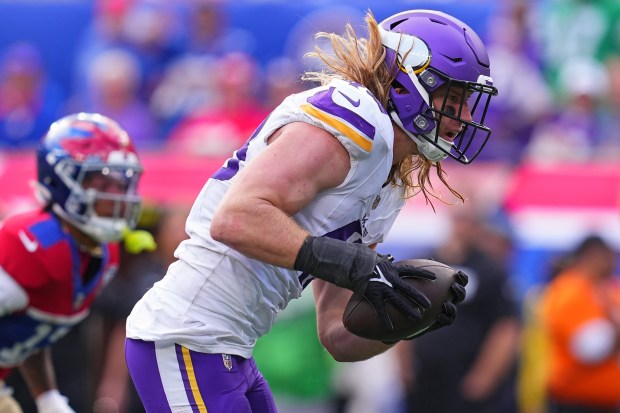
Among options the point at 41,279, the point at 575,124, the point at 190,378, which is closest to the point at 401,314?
the point at 190,378

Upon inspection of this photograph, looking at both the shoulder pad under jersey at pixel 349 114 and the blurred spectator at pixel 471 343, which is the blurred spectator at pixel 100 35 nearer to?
the blurred spectator at pixel 471 343

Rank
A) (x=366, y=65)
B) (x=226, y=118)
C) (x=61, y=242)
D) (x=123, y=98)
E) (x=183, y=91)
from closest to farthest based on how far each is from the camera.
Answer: (x=366, y=65)
(x=61, y=242)
(x=226, y=118)
(x=123, y=98)
(x=183, y=91)

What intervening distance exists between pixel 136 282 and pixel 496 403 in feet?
7.69

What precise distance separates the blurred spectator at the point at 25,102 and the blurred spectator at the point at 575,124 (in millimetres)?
3832

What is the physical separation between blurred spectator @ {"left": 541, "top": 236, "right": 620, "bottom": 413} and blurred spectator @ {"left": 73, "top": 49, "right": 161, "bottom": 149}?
339cm

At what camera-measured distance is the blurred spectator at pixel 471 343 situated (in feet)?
24.2

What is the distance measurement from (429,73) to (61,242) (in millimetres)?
1787

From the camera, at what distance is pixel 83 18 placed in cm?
1044

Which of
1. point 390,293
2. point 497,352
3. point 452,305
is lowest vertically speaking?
point 497,352

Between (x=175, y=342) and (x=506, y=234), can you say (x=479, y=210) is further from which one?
(x=175, y=342)

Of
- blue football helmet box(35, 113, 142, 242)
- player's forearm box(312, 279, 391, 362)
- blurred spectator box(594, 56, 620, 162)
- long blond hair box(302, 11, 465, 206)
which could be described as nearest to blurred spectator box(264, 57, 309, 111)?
blurred spectator box(594, 56, 620, 162)

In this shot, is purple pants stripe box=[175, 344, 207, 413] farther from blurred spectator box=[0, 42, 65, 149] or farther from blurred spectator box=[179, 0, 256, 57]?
blurred spectator box=[179, 0, 256, 57]

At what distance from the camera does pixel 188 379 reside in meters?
3.67

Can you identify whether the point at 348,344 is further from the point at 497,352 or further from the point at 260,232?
the point at 497,352
